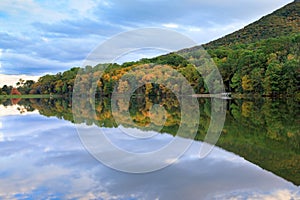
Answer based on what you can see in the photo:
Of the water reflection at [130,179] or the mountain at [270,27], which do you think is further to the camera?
the mountain at [270,27]

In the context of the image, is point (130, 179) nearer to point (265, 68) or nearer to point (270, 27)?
point (265, 68)

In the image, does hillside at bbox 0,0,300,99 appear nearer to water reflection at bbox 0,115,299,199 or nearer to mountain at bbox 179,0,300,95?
mountain at bbox 179,0,300,95

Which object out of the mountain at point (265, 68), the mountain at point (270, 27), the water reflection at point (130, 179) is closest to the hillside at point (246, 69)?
the mountain at point (265, 68)

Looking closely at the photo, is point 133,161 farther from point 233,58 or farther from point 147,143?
point 233,58

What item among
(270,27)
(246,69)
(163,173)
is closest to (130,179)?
(163,173)

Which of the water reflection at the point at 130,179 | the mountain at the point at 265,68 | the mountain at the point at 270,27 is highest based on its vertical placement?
the mountain at the point at 270,27

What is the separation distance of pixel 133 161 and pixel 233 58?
44.8 metres

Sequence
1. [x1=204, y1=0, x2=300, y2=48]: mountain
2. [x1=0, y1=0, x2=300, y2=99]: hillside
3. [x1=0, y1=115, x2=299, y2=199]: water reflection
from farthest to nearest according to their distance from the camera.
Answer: [x1=204, y1=0, x2=300, y2=48]: mountain → [x1=0, y1=0, x2=300, y2=99]: hillside → [x1=0, y1=115, x2=299, y2=199]: water reflection

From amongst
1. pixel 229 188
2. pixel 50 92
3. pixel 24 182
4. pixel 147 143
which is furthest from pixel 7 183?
pixel 50 92

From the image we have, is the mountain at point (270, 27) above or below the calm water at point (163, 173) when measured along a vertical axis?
above

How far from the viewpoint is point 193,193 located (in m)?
5.51

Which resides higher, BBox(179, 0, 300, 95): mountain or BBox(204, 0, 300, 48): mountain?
BBox(204, 0, 300, 48): mountain

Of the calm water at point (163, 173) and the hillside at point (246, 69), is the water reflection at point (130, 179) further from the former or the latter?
the hillside at point (246, 69)

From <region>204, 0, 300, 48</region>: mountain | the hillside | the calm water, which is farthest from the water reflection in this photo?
<region>204, 0, 300, 48</region>: mountain
